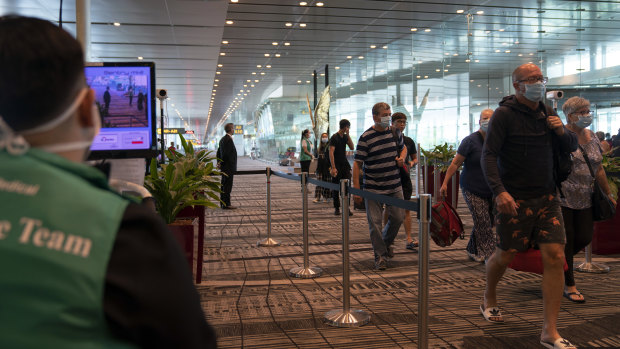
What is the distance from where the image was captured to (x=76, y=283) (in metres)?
0.71

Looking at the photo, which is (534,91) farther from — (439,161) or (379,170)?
(439,161)

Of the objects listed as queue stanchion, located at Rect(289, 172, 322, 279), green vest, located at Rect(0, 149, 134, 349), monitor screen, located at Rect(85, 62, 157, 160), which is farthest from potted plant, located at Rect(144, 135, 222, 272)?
green vest, located at Rect(0, 149, 134, 349)

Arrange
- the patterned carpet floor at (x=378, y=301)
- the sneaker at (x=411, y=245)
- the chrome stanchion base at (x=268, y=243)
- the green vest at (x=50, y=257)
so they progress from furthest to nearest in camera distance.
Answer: the chrome stanchion base at (x=268, y=243) → the sneaker at (x=411, y=245) → the patterned carpet floor at (x=378, y=301) → the green vest at (x=50, y=257)

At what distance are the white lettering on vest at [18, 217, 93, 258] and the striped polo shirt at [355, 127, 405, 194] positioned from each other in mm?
4699

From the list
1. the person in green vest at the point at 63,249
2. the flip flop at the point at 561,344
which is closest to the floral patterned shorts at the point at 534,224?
the flip flop at the point at 561,344

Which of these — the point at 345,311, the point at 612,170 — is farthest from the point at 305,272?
the point at 612,170

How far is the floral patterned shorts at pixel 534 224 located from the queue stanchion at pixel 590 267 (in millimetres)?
2202

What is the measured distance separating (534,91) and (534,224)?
84 centimetres

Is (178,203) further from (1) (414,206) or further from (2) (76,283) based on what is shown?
(2) (76,283)

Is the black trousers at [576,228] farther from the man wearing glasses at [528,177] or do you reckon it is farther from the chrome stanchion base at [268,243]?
the chrome stanchion base at [268,243]

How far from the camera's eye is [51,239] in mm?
711

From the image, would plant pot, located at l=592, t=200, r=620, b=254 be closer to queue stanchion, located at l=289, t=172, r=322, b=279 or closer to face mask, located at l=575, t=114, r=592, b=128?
face mask, located at l=575, t=114, r=592, b=128

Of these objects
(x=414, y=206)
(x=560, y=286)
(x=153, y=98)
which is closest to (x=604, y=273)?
(x=560, y=286)

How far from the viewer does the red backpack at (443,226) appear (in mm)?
4223
